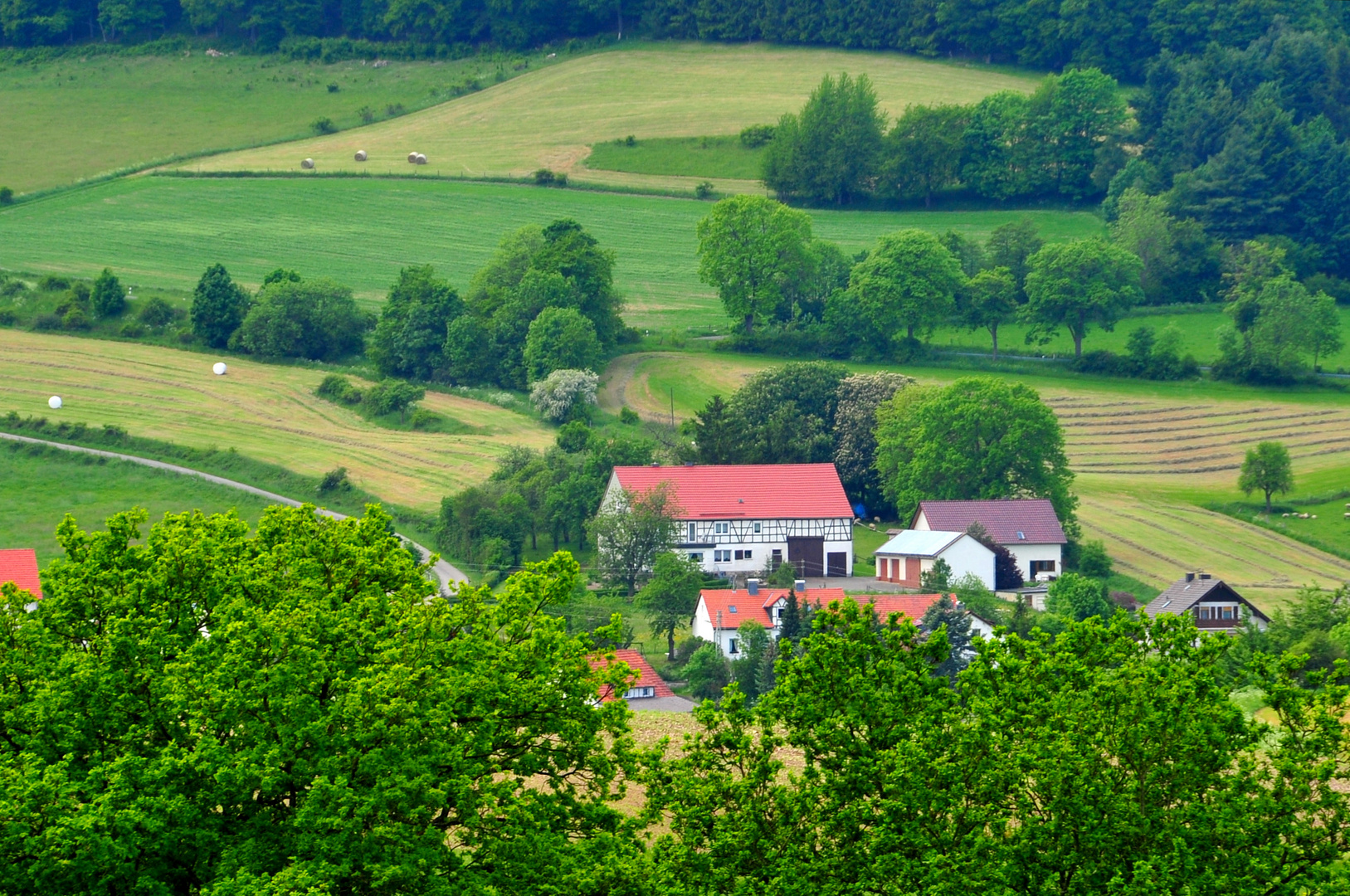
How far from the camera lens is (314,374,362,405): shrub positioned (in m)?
92.3

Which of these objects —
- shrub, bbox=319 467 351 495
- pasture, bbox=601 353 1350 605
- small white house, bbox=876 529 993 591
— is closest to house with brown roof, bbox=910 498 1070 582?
small white house, bbox=876 529 993 591

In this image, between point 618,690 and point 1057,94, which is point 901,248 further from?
point 618,690

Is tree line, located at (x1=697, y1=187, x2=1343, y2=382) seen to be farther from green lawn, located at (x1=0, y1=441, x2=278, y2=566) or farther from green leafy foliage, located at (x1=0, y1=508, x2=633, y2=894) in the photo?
green leafy foliage, located at (x1=0, y1=508, x2=633, y2=894)

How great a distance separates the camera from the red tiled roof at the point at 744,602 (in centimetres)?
6500

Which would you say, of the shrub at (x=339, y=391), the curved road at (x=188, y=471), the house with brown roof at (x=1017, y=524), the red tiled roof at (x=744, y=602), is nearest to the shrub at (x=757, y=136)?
the shrub at (x=339, y=391)

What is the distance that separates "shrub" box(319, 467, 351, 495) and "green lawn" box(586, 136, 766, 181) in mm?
58457

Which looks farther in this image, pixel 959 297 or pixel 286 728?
pixel 959 297

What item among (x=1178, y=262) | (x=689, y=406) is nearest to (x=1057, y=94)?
(x=1178, y=262)

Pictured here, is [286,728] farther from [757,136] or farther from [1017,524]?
[757,136]

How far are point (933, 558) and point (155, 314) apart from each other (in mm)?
50676

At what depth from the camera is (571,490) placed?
252ft

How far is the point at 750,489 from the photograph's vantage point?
262 ft

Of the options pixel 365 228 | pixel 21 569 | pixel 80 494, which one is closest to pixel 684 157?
pixel 365 228

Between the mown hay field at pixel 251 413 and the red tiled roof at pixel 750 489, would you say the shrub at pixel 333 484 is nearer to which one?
the mown hay field at pixel 251 413
